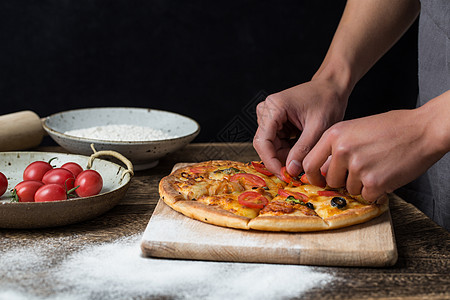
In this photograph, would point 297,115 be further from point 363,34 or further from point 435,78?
point 435,78

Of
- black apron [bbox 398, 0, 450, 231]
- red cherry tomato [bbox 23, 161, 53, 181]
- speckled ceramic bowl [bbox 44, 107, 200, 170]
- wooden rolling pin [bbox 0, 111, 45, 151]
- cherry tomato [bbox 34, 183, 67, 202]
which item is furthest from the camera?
wooden rolling pin [bbox 0, 111, 45, 151]

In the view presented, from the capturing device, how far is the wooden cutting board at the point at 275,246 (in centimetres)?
154

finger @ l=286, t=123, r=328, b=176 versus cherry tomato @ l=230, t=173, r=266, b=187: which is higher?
finger @ l=286, t=123, r=328, b=176

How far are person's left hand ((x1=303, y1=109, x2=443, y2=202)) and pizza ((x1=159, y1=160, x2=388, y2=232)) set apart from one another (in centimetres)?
15

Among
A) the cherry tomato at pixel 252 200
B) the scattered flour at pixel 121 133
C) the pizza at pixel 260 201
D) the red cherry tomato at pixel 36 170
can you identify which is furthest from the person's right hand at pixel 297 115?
the red cherry tomato at pixel 36 170

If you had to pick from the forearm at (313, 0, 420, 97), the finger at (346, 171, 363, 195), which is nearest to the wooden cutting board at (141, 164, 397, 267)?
the finger at (346, 171, 363, 195)

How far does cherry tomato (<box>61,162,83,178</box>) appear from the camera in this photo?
6.75 feet

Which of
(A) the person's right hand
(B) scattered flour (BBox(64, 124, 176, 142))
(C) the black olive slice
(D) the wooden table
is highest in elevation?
(A) the person's right hand

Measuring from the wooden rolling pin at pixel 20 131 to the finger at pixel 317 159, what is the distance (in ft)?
5.04

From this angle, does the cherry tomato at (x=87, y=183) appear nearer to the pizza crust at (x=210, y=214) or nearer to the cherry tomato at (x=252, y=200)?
the pizza crust at (x=210, y=214)

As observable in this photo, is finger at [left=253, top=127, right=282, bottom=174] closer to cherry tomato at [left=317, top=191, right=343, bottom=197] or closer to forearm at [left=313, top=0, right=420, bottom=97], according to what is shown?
cherry tomato at [left=317, top=191, right=343, bottom=197]

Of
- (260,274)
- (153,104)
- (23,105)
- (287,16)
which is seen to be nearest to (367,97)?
(287,16)

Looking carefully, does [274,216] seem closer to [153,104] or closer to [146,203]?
[146,203]

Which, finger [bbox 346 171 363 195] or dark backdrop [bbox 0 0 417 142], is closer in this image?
finger [bbox 346 171 363 195]
